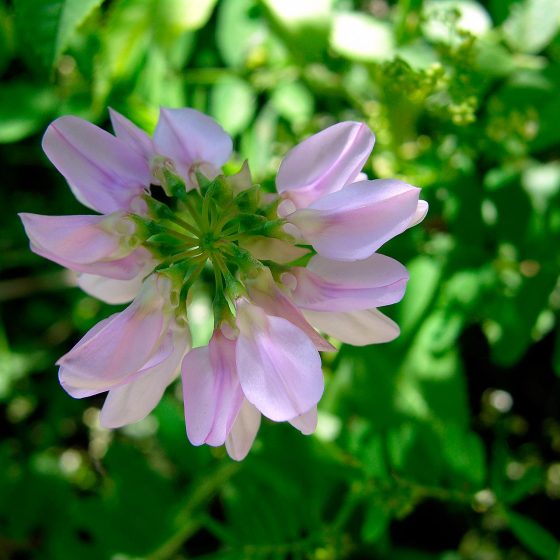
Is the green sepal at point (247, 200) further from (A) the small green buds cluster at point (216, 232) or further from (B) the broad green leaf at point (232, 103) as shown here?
(B) the broad green leaf at point (232, 103)

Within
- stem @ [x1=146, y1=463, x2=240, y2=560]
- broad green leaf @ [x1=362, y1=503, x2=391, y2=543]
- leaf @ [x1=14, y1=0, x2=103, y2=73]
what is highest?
leaf @ [x1=14, y1=0, x2=103, y2=73]

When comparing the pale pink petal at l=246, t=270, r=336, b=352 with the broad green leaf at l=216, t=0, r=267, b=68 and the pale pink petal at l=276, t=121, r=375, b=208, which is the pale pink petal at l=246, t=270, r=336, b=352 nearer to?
the pale pink petal at l=276, t=121, r=375, b=208

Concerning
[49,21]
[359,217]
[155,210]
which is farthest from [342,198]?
[49,21]

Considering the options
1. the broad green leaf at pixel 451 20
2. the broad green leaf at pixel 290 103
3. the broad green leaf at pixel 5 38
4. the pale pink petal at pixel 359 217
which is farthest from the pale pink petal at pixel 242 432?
the broad green leaf at pixel 5 38

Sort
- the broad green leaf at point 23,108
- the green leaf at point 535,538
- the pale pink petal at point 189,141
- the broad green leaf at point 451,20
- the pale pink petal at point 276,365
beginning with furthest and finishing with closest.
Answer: the broad green leaf at point 23,108, the green leaf at point 535,538, the broad green leaf at point 451,20, the pale pink petal at point 189,141, the pale pink petal at point 276,365

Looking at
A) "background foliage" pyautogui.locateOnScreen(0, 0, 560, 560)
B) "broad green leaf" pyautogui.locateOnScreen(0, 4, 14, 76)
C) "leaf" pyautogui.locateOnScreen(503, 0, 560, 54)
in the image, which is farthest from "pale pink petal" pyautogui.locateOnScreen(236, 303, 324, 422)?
"broad green leaf" pyautogui.locateOnScreen(0, 4, 14, 76)

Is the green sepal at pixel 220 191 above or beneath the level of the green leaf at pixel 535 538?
above
